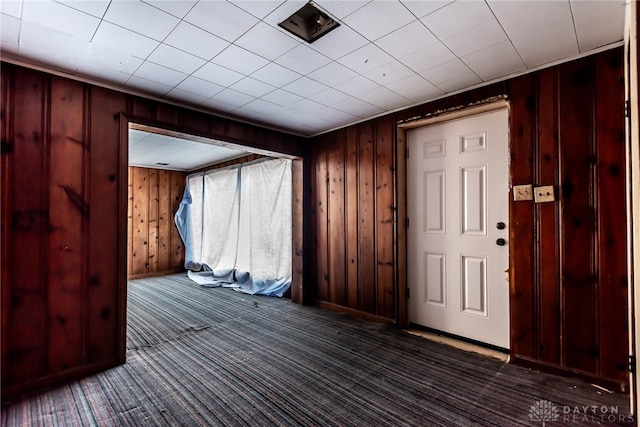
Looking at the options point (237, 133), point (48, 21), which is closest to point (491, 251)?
point (237, 133)

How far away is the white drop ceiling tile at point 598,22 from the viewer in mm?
1671

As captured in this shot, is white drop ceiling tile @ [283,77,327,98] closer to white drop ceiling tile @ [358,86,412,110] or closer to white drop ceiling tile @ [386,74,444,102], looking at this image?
white drop ceiling tile @ [358,86,412,110]

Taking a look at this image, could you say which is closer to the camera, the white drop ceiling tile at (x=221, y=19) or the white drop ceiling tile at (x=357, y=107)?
the white drop ceiling tile at (x=221, y=19)

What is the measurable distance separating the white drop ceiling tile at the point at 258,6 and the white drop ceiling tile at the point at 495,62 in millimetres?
1408

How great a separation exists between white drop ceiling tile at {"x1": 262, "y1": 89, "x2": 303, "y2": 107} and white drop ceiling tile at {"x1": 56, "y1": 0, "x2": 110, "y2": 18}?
4.37ft

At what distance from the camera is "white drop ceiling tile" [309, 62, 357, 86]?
2312 millimetres

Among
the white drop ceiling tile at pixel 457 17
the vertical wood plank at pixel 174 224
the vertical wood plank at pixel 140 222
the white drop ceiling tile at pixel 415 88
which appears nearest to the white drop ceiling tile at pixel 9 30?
the white drop ceiling tile at pixel 457 17

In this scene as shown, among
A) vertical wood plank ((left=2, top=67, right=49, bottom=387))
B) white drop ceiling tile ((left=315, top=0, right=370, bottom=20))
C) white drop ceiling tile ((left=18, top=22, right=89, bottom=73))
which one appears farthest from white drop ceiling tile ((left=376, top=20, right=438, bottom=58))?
vertical wood plank ((left=2, top=67, right=49, bottom=387))

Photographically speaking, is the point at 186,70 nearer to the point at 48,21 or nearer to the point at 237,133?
the point at 48,21

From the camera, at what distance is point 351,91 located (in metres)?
2.77

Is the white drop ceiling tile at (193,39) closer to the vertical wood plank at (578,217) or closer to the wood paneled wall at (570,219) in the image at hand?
the wood paneled wall at (570,219)

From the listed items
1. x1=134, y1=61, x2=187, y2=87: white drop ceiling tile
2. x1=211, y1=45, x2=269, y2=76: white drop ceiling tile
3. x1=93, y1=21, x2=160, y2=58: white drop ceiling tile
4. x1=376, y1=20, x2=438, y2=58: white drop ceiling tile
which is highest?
x1=376, y1=20, x2=438, y2=58: white drop ceiling tile

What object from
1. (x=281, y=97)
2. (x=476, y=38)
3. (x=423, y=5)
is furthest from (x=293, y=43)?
(x=476, y=38)

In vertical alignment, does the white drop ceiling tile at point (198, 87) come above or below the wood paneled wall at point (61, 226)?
above
